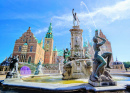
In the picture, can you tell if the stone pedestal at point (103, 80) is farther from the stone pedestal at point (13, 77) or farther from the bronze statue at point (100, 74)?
the stone pedestal at point (13, 77)

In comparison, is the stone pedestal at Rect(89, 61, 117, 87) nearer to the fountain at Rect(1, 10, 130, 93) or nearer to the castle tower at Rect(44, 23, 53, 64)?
the fountain at Rect(1, 10, 130, 93)

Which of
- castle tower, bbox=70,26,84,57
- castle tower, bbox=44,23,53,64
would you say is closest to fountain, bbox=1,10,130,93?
castle tower, bbox=70,26,84,57

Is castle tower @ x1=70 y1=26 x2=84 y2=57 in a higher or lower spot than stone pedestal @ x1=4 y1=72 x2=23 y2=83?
higher

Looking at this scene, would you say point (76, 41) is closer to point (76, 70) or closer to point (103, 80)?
point (76, 70)

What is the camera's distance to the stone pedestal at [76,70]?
6.76 m

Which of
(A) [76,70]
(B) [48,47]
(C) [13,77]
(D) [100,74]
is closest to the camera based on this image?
(D) [100,74]

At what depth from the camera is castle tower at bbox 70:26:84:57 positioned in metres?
8.95

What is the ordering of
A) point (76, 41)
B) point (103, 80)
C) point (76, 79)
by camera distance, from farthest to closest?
point (76, 41) < point (76, 79) < point (103, 80)

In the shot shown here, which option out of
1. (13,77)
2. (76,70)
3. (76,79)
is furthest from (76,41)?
(13,77)

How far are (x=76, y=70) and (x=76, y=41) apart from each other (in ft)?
12.1

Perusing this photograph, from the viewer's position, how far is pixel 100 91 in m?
2.71

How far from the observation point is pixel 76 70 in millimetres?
6855

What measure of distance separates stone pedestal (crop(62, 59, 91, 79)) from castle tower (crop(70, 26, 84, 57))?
1.92 meters

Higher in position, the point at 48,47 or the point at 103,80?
the point at 48,47
